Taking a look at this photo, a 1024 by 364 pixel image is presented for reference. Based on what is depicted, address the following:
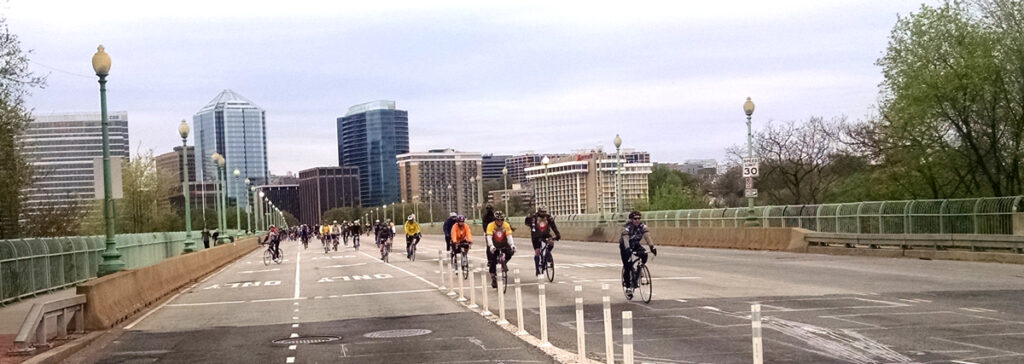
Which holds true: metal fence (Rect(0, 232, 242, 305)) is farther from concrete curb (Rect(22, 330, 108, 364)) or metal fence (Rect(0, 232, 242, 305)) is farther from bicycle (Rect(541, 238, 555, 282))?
bicycle (Rect(541, 238, 555, 282))

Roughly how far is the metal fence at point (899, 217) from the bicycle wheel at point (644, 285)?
13.4 m

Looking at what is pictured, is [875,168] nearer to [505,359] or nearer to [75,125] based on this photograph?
[505,359]

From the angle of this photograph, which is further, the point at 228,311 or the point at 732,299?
the point at 228,311

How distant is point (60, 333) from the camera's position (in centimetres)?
1546

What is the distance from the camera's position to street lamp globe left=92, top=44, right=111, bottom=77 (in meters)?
19.8

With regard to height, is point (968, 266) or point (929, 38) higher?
point (929, 38)

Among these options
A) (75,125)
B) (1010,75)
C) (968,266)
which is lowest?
(968,266)

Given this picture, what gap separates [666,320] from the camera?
14.8 metres

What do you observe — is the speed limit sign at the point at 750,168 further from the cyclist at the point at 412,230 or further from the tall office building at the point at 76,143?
the tall office building at the point at 76,143

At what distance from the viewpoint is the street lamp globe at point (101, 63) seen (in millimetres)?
19844

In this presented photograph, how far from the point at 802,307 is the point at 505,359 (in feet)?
21.0

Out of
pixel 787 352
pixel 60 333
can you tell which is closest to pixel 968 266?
pixel 787 352

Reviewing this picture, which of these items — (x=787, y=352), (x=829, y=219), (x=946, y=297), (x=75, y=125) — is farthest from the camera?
(x=75, y=125)

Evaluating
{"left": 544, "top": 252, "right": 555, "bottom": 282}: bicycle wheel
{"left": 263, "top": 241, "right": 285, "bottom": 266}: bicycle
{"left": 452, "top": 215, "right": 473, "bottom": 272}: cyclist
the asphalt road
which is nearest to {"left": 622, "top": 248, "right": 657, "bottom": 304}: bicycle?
the asphalt road
